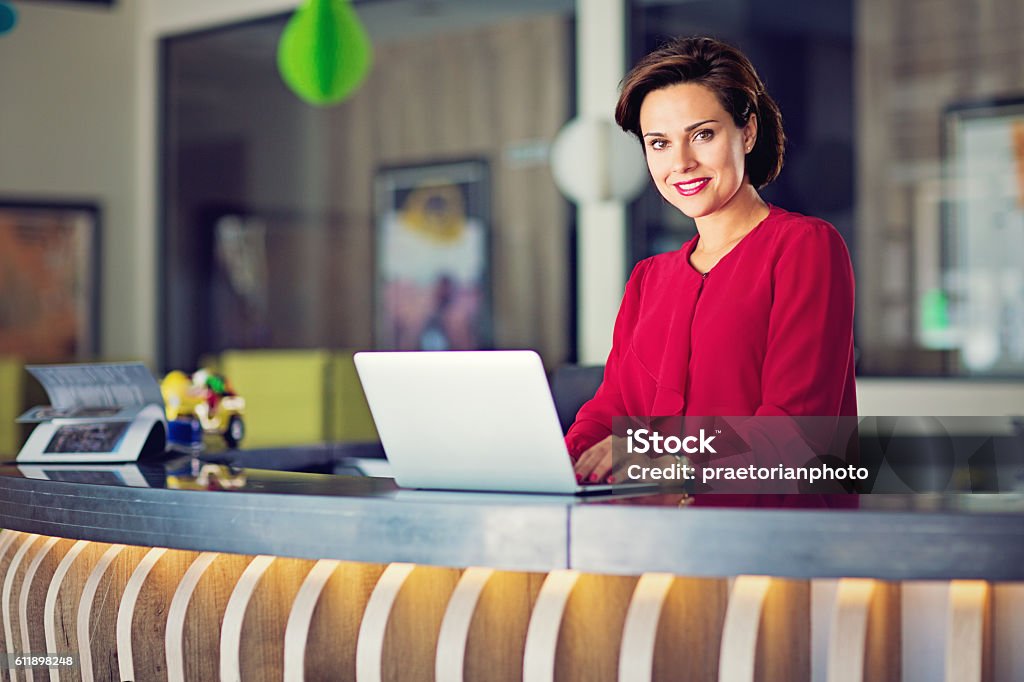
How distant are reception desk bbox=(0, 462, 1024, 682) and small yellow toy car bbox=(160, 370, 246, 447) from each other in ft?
3.19

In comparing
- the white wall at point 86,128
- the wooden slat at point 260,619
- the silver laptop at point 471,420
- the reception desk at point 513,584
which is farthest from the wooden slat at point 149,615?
the white wall at point 86,128

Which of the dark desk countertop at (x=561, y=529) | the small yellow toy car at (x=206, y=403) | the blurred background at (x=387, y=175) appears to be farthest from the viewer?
the blurred background at (x=387, y=175)

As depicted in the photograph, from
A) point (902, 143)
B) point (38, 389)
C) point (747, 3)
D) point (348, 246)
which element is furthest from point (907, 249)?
point (38, 389)

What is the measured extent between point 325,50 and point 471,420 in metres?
3.42

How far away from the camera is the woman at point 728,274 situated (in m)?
2.04

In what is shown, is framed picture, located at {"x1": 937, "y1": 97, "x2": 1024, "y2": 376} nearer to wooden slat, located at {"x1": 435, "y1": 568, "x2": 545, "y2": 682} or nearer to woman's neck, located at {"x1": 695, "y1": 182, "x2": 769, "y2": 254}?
woman's neck, located at {"x1": 695, "y1": 182, "x2": 769, "y2": 254}

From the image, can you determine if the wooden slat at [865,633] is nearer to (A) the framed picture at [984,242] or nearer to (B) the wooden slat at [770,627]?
(B) the wooden slat at [770,627]

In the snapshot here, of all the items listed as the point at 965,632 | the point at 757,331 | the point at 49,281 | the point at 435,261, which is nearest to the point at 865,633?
the point at 965,632

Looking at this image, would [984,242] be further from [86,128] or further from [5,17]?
[86,128]

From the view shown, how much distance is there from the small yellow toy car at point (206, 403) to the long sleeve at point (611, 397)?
1171mm

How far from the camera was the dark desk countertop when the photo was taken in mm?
1582

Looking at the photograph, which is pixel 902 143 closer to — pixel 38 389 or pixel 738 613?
pixel 38 389

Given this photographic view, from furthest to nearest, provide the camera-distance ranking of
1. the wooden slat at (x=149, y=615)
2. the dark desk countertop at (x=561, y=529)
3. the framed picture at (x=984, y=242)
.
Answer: the framed picture at (x=984, y=242)
the wooden slat at (x=149, y=615)
the dark desk countertop at (x=561, y=529)

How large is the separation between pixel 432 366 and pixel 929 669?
0.74 meters
